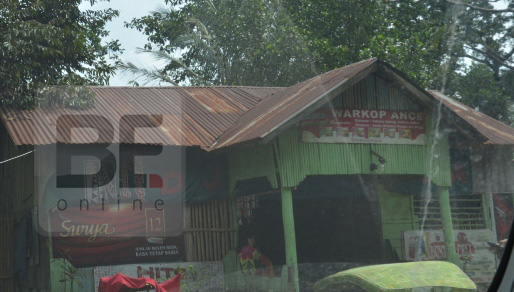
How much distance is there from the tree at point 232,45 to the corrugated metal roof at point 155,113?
602 centimetres

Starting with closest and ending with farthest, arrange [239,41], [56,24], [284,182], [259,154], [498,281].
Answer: [498,281]
[284,182]
[259,154]
[56,24]
[239,41]

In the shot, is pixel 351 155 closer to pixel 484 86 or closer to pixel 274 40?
pixel 484 86

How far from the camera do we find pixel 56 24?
54.9 feet

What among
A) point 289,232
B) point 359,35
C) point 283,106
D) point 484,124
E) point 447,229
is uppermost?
point 359,35

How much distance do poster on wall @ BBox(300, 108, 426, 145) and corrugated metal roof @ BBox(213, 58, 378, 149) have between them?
0.53 meters

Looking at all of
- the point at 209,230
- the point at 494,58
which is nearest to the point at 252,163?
the point at 209,230

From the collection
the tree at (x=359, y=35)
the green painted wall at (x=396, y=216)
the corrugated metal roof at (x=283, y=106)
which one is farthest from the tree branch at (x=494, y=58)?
the tree at (x=359, y=35)

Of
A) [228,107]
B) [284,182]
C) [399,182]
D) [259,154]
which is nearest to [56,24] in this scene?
[228,107]

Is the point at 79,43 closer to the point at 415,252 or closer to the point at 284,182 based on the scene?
the point at 284,182

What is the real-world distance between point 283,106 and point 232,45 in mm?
10750

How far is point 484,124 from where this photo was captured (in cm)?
1559

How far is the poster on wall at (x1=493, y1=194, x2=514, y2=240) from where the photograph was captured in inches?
678

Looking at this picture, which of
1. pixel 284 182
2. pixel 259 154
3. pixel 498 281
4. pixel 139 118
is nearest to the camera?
pixel 498 281

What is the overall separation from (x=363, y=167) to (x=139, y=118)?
5.05 metres
